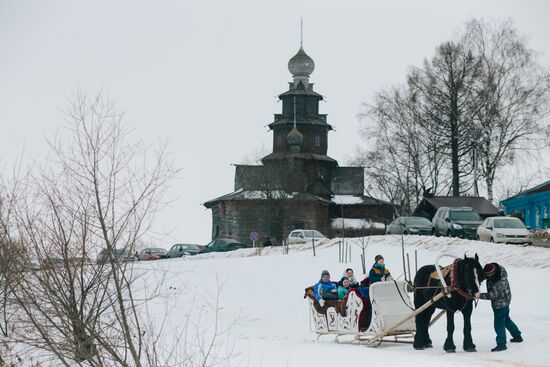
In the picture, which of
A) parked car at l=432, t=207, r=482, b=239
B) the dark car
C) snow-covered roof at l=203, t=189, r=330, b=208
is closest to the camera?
parked car at l=432, t=207, r=482, b=239

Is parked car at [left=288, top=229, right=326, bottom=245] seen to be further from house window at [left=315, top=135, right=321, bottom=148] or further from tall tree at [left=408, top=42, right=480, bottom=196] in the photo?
house window at [left=315, top=135, right=321, bottom=148]

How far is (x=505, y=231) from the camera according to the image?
35781 millimetres

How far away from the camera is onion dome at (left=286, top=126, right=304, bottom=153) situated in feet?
239

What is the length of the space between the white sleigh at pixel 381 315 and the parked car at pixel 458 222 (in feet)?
81.0

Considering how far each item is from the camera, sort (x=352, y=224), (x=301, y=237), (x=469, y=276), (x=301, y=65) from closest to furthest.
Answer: (x=469, y=276) → (x=301, y=237) → (x=352, y=224) → (x=301, y=65)

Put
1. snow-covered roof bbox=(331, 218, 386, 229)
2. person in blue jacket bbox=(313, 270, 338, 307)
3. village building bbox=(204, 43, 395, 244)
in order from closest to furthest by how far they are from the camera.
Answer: person in blue jacket bbox=(313, 270, 338, 307)
village building bbox=(204, 43, 395, 244)
snow-covered roof bbox=(331, 218, 386, 229)

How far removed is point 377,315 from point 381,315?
0.23ft

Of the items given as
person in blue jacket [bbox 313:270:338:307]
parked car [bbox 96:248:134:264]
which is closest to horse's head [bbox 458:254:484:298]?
person in blue jacket [bbox 313:270:338:307]

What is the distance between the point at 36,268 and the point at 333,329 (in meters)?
6.45

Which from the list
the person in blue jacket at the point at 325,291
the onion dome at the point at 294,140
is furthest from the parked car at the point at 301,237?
the person in blue jacket at the point at 325,291

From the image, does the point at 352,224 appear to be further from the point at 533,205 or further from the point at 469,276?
the point at 469,276

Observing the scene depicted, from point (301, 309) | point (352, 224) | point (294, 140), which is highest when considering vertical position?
point (294, 140)

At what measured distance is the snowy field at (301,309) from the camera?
568 inches

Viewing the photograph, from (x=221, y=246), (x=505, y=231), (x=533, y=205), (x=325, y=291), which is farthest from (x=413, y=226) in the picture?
(x=325, y=291)
